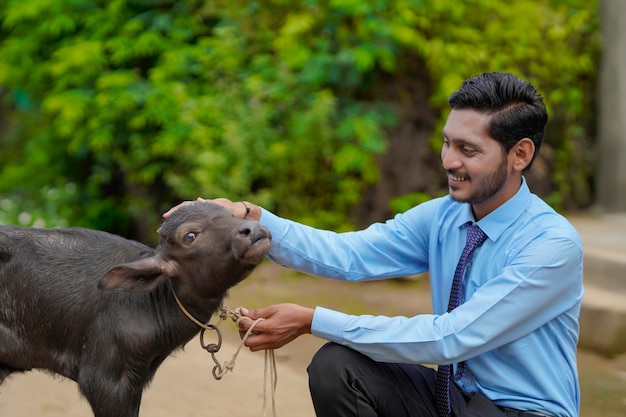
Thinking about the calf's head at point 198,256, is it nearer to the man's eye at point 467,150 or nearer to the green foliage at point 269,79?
the man's eye at point 467,150

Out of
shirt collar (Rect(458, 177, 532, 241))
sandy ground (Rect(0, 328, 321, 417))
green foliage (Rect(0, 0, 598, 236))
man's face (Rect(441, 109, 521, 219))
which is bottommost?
sandy ground (Rect(0, 328, 321, 417))

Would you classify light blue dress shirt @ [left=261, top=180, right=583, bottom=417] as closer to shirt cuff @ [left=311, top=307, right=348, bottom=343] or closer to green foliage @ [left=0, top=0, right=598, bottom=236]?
shirt cuff @ [left=311, top=307, right=348, bottom=343]

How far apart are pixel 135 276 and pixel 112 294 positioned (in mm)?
296

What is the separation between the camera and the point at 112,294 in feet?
12.3

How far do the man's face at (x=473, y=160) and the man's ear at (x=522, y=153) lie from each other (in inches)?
1.3

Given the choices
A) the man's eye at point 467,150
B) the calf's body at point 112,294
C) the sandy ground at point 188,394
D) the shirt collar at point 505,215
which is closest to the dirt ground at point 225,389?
the sandy ground at point 188,394

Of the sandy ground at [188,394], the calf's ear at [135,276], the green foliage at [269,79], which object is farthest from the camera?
the green foliage at [269,79]

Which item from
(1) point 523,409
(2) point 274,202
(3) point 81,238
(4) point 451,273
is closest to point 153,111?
(2) point 274,202

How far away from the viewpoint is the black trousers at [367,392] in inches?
139

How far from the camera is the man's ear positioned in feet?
11.5

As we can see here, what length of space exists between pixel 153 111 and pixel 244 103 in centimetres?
88

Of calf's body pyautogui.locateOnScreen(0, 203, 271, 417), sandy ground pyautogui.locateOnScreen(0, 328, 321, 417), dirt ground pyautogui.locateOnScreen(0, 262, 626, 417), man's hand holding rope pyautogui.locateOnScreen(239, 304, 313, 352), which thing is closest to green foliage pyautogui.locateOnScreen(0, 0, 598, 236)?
dirt ground pyautogui.locateOnScreen(0, 262, 626, 417)

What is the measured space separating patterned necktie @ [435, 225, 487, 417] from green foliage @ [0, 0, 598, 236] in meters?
4.42

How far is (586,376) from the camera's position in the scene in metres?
5.84
